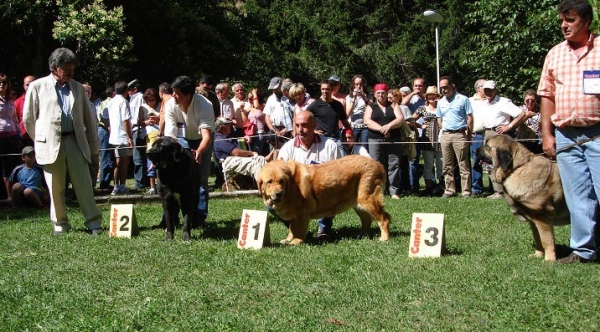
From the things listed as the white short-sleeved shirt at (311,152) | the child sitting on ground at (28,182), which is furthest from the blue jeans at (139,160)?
the white short-sleeved shirt at (311,152)

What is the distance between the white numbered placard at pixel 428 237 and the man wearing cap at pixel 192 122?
2.88m

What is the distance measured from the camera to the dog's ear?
5875 millimetres

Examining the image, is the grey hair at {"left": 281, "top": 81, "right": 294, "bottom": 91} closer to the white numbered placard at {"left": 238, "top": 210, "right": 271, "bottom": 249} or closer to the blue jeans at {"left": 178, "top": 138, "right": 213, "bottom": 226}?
the blue jeans at {"left": 178, "top": 138, "right": 213, "bottom": 226}

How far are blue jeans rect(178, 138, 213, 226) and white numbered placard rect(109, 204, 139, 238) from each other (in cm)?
96

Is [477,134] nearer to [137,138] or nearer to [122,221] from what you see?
[137,138]

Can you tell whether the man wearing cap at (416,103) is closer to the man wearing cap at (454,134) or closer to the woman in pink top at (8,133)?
the man wearing cap at (454,134)

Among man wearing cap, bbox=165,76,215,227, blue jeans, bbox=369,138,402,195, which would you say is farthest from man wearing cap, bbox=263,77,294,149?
man wearing cap, bbox=165,76,215,227

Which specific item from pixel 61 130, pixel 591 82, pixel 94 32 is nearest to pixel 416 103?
pixel 61 130

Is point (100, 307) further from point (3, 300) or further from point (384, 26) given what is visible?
point (384, 26)

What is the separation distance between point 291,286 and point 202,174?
3.43 m

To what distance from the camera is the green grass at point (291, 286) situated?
4312 mm

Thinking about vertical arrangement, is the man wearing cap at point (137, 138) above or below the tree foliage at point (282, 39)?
below

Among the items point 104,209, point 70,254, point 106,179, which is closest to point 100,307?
point 70,254

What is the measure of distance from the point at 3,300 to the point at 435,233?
3693 millimetres
